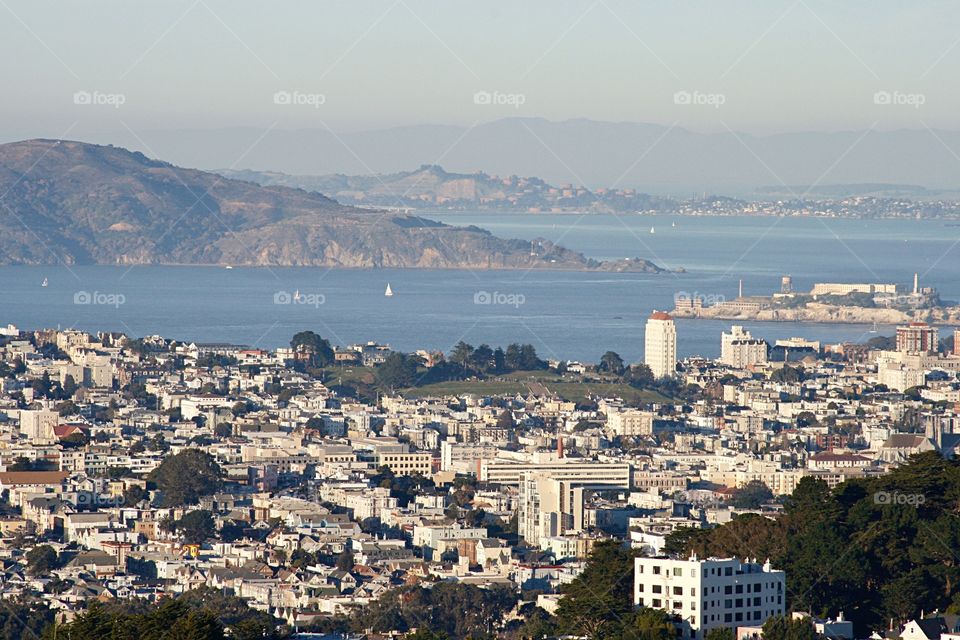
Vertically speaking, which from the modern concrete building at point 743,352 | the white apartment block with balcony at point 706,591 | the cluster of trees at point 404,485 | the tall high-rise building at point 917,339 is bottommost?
→ the white apartment block with balcony at point 706,591

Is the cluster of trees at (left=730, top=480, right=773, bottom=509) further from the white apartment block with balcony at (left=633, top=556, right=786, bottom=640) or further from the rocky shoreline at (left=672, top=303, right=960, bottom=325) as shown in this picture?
the rocky shoreline at (left=672, top=303, right=960, bottom=325)

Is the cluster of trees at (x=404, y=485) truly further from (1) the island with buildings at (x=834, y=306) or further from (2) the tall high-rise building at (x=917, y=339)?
(1) the island with buildings at (x=834, y=306)

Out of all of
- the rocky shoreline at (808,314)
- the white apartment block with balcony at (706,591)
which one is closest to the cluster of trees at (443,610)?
the white apartment block with balcony at (706,591)

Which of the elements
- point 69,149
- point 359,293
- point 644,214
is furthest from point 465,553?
point 644,214

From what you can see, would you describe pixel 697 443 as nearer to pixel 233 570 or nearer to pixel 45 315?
pixel 233 570

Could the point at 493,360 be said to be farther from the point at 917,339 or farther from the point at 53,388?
the point at 917,339

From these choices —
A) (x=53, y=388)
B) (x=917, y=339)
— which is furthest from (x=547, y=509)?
(x=917, y=339)
